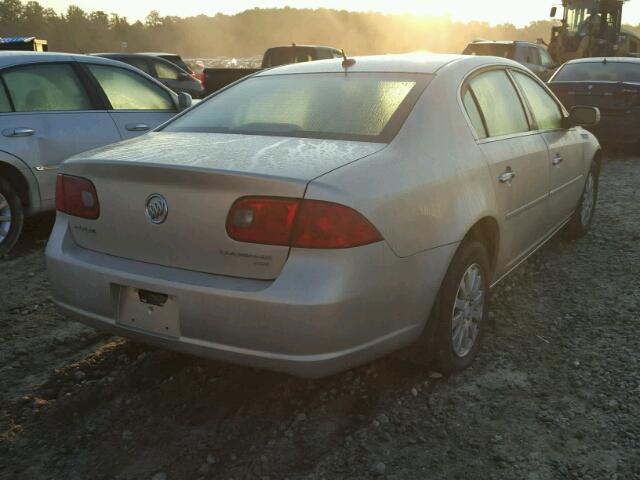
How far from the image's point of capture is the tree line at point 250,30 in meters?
78.8

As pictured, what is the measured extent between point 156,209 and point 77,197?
20.9 inches

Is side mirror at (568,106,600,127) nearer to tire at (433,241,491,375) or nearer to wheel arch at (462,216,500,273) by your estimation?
wheel arch at (462,216,500,273)

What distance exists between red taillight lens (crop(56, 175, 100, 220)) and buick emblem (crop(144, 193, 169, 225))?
1.07 feet

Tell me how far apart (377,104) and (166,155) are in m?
1.01

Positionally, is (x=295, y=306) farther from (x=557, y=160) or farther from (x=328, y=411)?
(x=557, y=160)

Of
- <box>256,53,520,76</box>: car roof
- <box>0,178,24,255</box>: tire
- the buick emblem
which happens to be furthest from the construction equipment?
the buick emblem

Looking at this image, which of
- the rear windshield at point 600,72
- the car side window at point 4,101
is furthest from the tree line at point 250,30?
the car side window at point 4,101

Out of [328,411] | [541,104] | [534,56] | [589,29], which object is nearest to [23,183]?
[328,411]

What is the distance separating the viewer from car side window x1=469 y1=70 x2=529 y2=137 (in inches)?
145

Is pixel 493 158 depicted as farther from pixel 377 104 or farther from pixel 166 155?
pixel 166 155

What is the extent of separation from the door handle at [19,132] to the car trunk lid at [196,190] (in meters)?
2.62

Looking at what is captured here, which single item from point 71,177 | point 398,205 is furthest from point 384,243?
point 71,177

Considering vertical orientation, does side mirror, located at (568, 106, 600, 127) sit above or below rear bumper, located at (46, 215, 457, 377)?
above

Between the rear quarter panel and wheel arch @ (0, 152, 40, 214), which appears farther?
wheel arch @ (0, 152, 40, 214)
